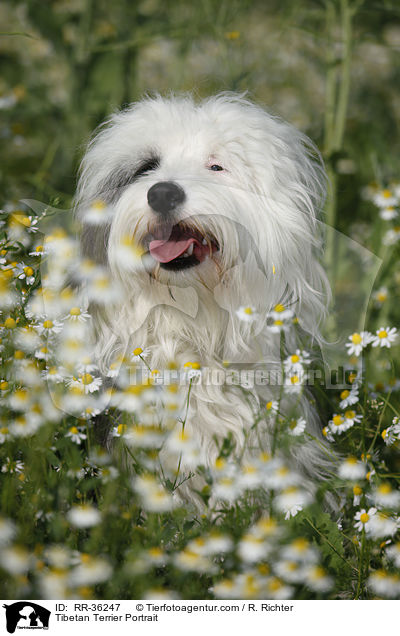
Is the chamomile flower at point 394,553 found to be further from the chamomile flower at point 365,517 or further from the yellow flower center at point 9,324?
the yellow flower center at point 9,324

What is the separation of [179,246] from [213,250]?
110 millimetres

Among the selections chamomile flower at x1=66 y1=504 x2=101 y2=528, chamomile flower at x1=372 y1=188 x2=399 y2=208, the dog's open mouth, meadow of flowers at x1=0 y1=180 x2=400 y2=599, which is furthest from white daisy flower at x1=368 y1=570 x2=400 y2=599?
chamomile flower at x1=372 y1=188 x2=399 y2=208

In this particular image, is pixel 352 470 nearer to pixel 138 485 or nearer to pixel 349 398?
pixel 349 398

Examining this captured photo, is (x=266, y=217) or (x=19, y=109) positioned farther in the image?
(x=19, y=109)

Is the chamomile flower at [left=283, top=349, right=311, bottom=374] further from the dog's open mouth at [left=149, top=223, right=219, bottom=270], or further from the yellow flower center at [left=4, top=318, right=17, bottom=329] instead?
the yellow flower center at [left=4, top=318, right=17, bottom=329]

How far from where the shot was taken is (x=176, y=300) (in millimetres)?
2039

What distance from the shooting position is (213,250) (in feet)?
6.57

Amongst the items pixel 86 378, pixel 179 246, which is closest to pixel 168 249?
pixel 179 246

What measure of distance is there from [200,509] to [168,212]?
83 cm

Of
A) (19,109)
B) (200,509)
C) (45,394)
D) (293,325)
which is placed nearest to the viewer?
(45,394)

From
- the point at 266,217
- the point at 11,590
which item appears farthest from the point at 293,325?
the point at 11,590

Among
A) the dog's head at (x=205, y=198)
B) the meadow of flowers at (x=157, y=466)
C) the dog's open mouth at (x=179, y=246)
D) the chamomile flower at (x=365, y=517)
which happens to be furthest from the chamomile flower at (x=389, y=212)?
the chamomile flower at (x=365, y=517)

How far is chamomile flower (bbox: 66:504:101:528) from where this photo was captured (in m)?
1.55
